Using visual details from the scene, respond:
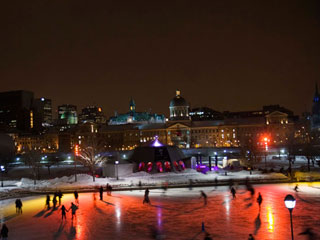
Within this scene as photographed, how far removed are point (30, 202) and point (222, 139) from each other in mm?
128166

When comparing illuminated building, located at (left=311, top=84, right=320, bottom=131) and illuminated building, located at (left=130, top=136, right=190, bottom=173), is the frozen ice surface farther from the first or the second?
illuminated building, located at (left=311, top=84, right=320, bottom=131)

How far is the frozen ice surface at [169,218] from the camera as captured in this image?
72.1ft

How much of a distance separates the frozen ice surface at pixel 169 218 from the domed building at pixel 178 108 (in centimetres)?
12805

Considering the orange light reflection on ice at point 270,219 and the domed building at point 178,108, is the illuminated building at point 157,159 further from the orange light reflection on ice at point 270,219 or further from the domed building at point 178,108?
the domed building at point 178,108

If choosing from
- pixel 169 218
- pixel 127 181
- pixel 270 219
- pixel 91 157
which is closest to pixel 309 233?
pixel 270 219

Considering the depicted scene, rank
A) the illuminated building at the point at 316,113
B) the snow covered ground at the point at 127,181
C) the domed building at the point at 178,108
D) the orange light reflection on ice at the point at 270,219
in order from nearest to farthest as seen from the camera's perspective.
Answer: the orange light reflection on ice at the point at 270,219 → the snow covered ground at the point at 127,181 → the illuminated building at the point at 316,113 → the domed building at the point at 178,108

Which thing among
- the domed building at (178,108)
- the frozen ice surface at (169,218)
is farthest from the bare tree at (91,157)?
the domed building at (178,108)

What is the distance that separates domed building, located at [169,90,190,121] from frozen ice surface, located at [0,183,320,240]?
128m

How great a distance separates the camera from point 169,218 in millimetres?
25781

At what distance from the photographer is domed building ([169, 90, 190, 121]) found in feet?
538

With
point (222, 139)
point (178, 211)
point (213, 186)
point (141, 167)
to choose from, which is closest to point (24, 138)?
point (222, 139)

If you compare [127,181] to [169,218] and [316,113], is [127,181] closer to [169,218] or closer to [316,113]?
[169,218]

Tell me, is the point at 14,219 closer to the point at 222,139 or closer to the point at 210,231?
the point at 210,231

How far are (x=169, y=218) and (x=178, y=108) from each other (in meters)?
140
